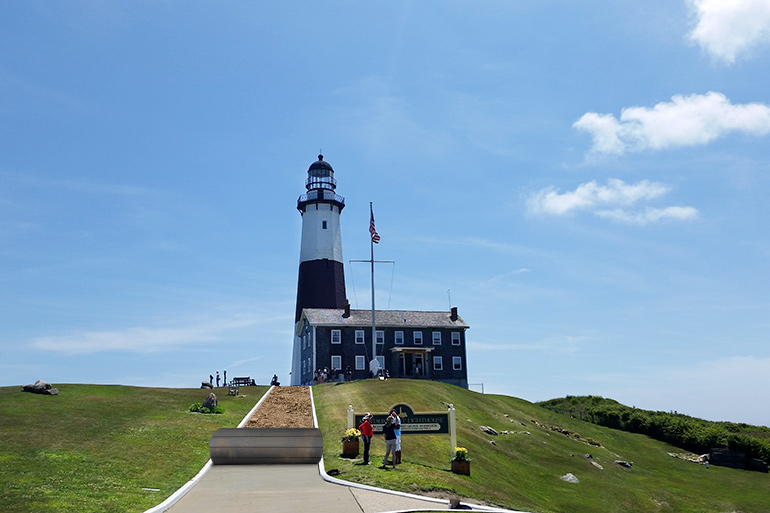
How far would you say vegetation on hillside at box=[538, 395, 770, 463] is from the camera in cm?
4300

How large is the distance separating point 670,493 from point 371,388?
721 inches

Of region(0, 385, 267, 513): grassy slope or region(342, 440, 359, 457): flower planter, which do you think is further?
region(342, 440, 359, 457): flower planter

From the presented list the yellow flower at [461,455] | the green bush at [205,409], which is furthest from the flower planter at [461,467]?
the green bush at [205,409]

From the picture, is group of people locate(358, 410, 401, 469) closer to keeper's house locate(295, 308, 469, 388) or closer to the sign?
the sign

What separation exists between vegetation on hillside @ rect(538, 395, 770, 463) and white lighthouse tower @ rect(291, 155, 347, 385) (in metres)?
24.0

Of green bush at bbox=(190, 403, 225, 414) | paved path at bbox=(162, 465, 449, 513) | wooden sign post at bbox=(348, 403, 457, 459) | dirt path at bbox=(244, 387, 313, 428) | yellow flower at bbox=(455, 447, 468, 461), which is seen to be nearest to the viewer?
paved path at bbox=(162, 465, 449, 513)

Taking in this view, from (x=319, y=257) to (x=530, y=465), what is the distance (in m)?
39.7

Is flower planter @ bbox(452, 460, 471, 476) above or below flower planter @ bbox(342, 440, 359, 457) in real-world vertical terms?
below

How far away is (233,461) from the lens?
23016 millimetres

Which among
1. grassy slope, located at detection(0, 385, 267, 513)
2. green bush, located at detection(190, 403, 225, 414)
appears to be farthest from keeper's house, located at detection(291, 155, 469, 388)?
green bush, located at detection(190, 403, 225, 414)

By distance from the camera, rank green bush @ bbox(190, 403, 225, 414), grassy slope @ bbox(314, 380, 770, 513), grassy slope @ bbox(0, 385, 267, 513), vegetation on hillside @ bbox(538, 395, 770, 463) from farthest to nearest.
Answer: vegetation on hillside @ bbox(538, 395, 770, 463), green bush @ bbox(190, 403, 225, 414), grassy slope @ bbox(314, 380, 770, 513), grassy slope @ bbox(0, 385, 267, 513)

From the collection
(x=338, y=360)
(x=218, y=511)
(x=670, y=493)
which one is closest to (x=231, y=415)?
(x=218, y=511)

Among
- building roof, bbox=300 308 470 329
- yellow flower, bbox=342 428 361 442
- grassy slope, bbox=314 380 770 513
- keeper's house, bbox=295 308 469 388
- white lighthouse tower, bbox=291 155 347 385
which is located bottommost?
grassy slope, bbox=314 380 770 513

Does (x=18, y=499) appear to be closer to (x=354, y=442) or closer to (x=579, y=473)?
(x=354, y=442)
